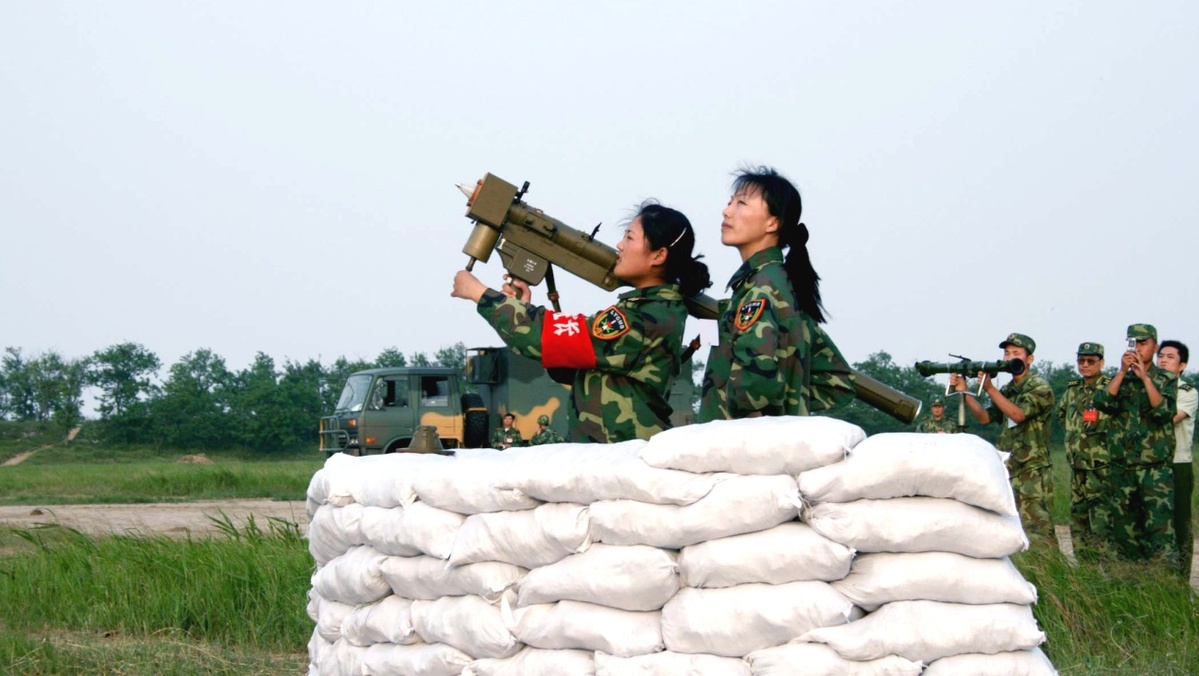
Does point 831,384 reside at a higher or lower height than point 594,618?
higher

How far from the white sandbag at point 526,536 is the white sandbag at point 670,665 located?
29 centimetres

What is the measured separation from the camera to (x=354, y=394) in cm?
2262

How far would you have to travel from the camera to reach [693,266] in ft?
13.1

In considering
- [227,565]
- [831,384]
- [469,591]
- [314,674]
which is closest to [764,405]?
[831,384]

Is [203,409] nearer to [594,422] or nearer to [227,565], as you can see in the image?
[227,565]

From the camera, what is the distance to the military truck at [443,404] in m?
22.1

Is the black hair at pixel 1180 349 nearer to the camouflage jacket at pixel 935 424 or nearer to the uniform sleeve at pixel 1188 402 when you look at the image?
the uniform sleeve at pixel 1188 402

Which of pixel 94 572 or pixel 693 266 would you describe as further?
pixel 94 572

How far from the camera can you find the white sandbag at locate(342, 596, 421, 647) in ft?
11.5

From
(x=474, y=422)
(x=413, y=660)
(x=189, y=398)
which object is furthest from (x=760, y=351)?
(x=189, y=398)

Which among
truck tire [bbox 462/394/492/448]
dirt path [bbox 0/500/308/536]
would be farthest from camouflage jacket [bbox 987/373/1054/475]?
truck tire [bbox 462/394/492/448]

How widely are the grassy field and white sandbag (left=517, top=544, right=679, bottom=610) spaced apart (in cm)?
250

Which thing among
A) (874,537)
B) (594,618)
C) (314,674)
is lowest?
(314,674)

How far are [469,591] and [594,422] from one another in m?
0.79
